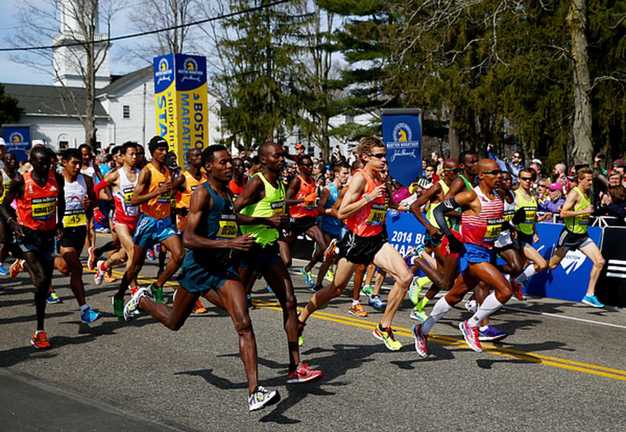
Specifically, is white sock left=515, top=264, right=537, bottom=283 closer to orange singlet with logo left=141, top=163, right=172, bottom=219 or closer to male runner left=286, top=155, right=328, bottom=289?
male runner left=286, top=155, right=328, bottom=289

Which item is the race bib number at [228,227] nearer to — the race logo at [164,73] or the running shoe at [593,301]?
the running shoe at [593,301]

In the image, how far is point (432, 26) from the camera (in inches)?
773

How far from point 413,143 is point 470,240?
31.4 feet

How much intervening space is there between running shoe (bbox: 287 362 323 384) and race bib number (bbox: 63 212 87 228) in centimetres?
406

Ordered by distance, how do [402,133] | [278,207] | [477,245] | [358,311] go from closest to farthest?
1. [278,207]
2. [477,245]
3. [358,311]
4. [402,133]

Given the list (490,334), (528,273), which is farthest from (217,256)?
(528,273)

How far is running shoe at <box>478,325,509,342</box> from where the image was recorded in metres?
8.55

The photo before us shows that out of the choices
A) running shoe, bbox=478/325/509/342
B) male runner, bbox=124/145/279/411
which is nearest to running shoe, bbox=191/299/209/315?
male runner, bbox=124/145/279/411

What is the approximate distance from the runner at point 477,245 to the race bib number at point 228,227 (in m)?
2.37

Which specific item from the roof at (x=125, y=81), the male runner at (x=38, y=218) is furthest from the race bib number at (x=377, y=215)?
the roof at (x=125, y=81)

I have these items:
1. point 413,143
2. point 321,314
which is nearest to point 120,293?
point 321,314

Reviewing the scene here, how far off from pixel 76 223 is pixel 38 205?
116 cm

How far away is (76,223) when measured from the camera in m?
9.52

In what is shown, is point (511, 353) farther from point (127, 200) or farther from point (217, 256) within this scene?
point (127, 200)
